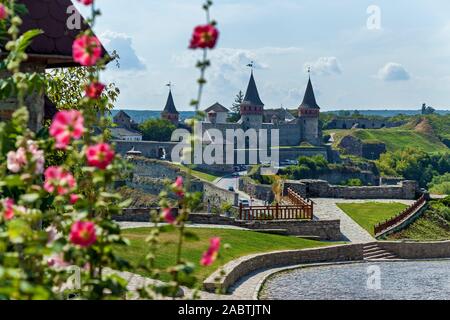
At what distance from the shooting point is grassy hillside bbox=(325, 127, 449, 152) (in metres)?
137

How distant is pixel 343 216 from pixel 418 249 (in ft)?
16.2

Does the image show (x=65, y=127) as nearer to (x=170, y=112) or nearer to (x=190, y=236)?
(x=190, y=236)

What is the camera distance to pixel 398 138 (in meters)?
145

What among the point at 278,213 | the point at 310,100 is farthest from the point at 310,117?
the point at 278,213

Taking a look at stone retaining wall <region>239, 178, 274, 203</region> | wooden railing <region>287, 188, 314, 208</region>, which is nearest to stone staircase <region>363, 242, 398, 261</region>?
wooden railing <region>287, 188, 314, 208</region>

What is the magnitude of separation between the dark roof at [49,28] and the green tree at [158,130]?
96.5 meters

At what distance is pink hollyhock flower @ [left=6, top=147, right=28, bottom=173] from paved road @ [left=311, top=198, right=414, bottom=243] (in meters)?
21.1

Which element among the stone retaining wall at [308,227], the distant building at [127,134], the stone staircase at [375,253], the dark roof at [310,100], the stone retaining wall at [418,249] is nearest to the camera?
the stone staircase at [375,253]

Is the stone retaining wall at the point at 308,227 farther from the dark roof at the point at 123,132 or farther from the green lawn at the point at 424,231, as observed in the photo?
the dark roof at the point at 123,132

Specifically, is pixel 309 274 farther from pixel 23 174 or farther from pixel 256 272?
pixel 23 174

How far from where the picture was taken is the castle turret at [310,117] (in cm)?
10875

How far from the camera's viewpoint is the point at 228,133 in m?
102

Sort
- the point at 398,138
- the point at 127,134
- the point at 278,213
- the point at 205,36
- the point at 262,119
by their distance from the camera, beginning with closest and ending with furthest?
1. the point at 205,36
2. the point at 278,213
3. the point at 127,134
4. the point at 262,119
5. the point at 398,138

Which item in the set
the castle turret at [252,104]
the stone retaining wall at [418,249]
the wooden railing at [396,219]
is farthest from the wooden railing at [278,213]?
the castle turret at [252,104]
